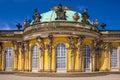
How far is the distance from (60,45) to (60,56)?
1388 millimetres

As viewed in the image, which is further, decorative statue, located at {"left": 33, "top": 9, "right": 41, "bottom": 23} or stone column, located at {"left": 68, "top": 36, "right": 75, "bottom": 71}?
decorative statue, located at {"left": 33, "top": 9, "right": 41, "bottom": 23}

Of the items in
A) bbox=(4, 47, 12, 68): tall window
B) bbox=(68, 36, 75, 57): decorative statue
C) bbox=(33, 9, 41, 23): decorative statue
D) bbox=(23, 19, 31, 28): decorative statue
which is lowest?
bbox=(4, 47, 12, 68): tall window

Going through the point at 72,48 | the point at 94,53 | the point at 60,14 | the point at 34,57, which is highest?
the point at 60,14

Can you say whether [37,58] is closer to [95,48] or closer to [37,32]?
[37,32]

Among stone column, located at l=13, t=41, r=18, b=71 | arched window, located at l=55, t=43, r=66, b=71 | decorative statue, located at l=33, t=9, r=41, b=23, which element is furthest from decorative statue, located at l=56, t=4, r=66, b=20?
stone column, located at l=13, t=41, r=18, b=71

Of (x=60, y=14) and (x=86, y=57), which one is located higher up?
(x=60, y=14)

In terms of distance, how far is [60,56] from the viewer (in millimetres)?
30234

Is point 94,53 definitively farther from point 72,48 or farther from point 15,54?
point 15,54

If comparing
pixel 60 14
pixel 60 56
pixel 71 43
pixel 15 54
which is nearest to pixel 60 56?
pixel 60 56

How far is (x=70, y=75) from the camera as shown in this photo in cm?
2716

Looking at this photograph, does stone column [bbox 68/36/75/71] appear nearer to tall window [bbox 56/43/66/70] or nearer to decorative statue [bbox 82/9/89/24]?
tall window [bbox 56/43/66/70]

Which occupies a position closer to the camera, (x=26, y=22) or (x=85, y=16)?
(x=85, y=16)

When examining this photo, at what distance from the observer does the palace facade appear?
98.4 ft

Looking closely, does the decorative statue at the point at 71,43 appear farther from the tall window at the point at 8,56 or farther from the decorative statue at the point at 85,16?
the tall window at the point at 8,56
